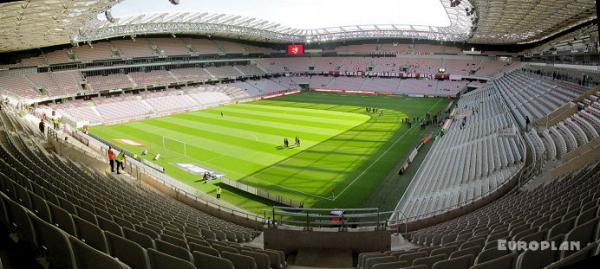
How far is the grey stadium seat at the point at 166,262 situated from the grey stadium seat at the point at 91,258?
0.79 metres

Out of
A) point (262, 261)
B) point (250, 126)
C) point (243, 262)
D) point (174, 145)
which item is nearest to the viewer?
point (243, 262)

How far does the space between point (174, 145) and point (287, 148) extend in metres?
10.6

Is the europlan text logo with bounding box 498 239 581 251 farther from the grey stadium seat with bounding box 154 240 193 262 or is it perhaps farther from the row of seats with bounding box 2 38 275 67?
the row of seats with bounding box 2 38 275 67

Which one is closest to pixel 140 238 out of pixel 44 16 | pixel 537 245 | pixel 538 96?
pixel 537 245

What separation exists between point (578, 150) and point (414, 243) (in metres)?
9.78

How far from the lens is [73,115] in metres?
49.2

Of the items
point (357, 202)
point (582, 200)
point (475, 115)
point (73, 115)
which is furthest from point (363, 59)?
point (582, 200)

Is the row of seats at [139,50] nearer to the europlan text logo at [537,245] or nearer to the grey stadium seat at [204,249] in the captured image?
the grey stadium seat at [204,249]

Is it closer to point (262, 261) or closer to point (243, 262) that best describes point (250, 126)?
point (262, 261)

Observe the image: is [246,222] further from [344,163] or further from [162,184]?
[344,163]

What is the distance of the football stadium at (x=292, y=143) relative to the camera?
19.3 feet

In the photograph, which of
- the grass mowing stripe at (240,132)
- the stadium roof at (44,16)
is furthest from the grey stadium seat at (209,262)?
the grass mowing stripe at (240,132)

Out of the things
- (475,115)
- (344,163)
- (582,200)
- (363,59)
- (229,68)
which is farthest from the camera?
(363,59)

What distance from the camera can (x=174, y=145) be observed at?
35.8 m
